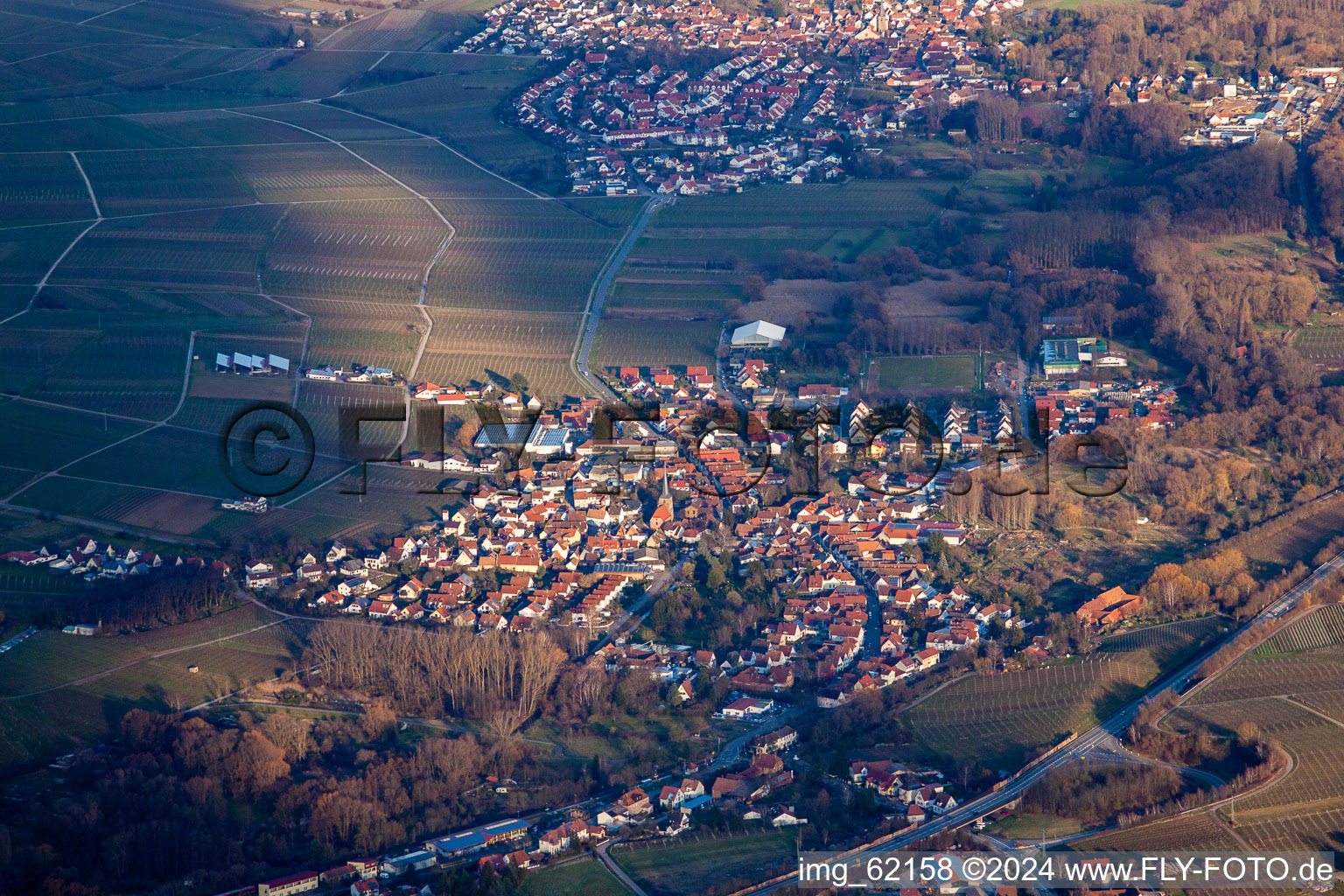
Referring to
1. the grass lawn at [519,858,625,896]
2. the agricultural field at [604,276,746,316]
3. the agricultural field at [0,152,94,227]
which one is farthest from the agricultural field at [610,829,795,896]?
the agricultural field at [0,152,94,227]

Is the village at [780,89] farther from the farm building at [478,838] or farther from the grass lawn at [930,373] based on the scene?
the farm building at [478,838]

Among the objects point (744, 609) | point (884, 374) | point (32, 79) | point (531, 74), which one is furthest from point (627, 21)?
point (744, 609)

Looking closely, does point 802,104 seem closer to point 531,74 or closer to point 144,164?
point 531,74

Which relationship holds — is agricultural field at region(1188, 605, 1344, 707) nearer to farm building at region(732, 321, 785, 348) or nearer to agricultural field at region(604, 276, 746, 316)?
farm building at region(732, 321, 785, 348)

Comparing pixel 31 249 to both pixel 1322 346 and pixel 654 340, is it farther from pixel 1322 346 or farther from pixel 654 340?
pixel 1322 346

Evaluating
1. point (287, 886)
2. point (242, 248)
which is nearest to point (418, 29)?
point (242, 248)

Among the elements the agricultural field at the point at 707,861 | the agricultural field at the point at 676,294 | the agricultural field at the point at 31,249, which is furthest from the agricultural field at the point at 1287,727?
the agricultural field at the point at 31,249

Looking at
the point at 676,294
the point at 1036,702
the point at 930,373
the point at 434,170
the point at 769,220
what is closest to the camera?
the point at 1036,702
